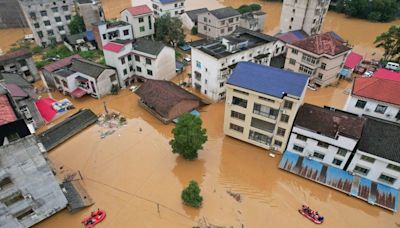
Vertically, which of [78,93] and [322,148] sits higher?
[322,148]

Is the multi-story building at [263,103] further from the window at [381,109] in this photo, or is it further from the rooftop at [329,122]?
the window at [381,109]

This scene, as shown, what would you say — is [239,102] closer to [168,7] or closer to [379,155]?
Answer: [379,155]

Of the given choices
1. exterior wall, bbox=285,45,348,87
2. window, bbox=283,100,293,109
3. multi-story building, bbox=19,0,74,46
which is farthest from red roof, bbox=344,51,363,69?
multi-story building, bbox=19,0,74,46

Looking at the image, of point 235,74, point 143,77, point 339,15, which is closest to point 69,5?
point 143,77

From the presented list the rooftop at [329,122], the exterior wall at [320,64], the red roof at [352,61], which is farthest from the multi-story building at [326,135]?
the red roof at [352,61]

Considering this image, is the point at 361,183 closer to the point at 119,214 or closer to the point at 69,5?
the point at 119,214

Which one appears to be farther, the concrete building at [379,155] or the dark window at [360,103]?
the dark window at [360,103]

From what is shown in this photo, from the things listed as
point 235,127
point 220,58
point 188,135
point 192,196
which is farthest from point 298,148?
point 220,58

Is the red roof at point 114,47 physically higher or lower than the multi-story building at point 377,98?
higher
